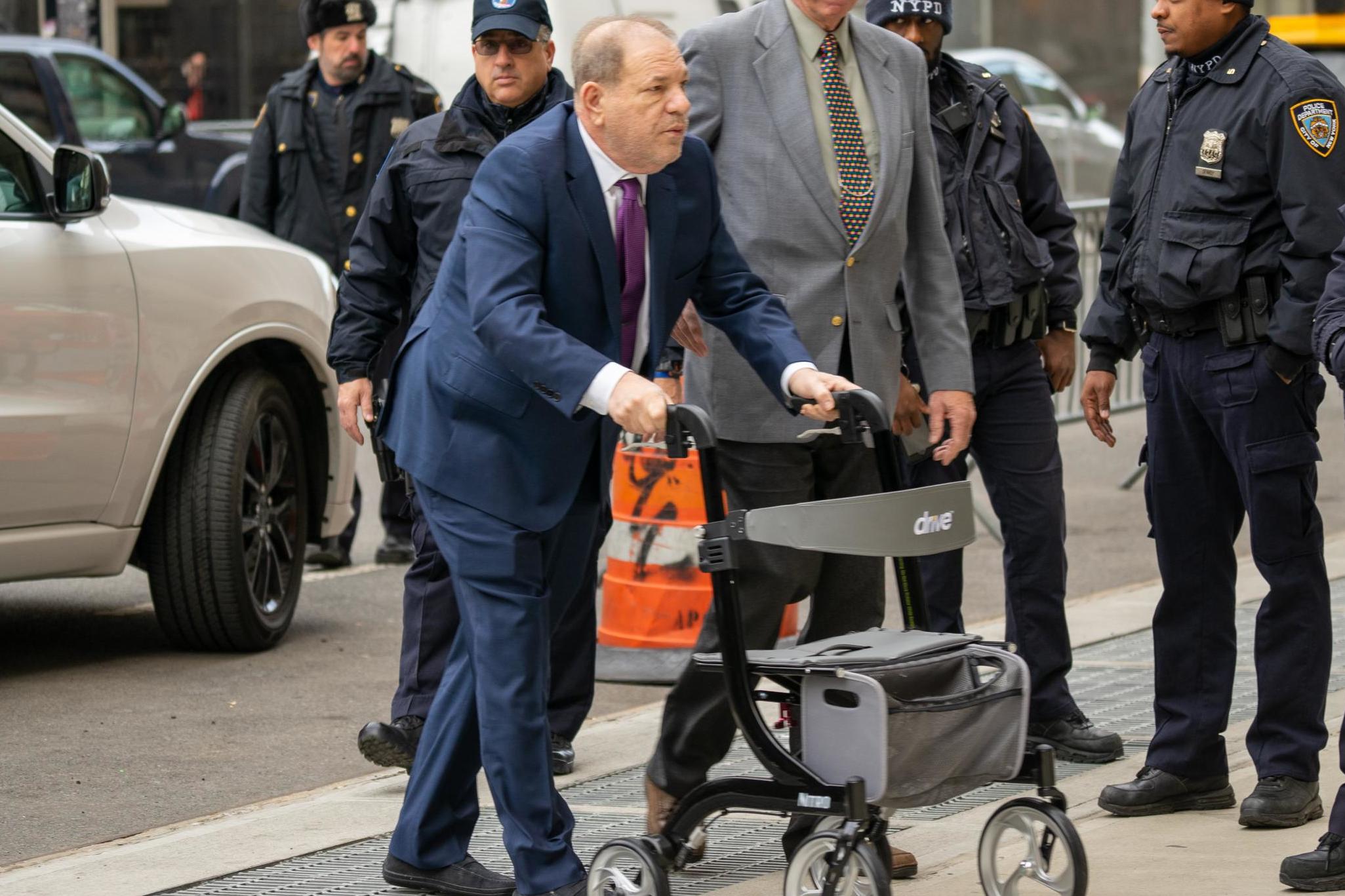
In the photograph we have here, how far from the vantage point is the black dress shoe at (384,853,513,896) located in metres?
4.51

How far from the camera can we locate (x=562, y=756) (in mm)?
5656

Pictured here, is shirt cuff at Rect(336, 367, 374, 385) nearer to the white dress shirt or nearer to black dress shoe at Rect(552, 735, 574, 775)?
black dress shoe at Rect(552, 735, 574, 775)

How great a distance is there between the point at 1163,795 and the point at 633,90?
217 cm

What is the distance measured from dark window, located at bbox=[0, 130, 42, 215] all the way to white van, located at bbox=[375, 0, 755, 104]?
845 cm

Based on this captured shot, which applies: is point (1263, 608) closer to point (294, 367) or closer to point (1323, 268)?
point (1323, 268)

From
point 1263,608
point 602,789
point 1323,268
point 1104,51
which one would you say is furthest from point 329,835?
point 1104,51

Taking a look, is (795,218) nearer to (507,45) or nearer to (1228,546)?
(507,45)

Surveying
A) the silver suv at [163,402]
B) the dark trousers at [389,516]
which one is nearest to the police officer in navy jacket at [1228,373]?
the silver suv at [163,402]

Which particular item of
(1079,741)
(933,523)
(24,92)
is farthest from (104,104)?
(933,523)

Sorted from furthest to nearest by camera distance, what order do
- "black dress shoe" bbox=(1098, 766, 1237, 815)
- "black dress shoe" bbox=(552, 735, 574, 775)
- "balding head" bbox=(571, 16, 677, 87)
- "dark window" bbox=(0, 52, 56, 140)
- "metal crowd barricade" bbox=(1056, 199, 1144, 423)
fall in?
"dark window" bbox=(0, 52, 56, 140)
"metal crowd barricade" bbox=(1056, 199, 1144, 423)
"black dress shoe" bbox=(552, 735, 574, 775)
"black dress shoe" bbox=(1098, 766, 1237, 815)
"balding head" bbox=(571, 16, 677, 87)

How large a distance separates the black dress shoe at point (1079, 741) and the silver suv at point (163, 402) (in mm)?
2771

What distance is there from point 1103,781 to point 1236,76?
5.82ft

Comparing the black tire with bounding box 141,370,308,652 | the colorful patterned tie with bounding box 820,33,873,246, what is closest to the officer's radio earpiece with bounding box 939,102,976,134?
the colorful patterned tie with bounding box 820,33,873,246

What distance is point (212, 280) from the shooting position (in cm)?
714
